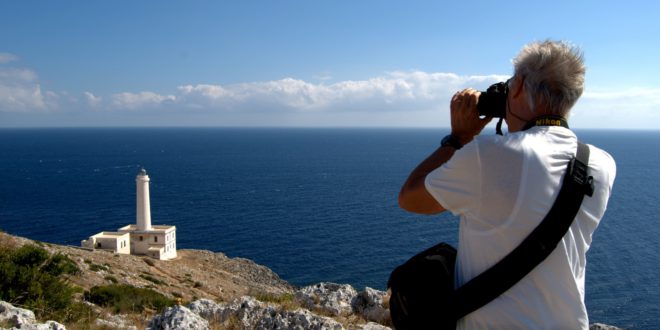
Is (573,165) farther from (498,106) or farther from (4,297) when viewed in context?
(4,297)

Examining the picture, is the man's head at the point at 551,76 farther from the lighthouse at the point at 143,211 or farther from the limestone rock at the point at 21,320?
the lighthouse at the point at 143,211

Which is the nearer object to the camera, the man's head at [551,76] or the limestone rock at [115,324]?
the man's head at [551,76]

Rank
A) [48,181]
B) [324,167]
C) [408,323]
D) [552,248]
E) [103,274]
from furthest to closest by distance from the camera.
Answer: [324,167] < [48,181] < [103,274] < [408,323] < [552,248]

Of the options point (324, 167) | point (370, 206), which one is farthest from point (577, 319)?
point (324, 167)

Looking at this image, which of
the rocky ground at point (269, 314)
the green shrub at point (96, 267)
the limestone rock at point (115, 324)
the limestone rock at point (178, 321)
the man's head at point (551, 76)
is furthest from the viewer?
the green shrub at point (96, 267)

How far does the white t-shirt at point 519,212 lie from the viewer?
1.85m

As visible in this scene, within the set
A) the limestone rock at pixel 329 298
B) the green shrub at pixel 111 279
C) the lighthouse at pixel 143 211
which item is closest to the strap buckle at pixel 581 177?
the limestone rock at pixel 329 298

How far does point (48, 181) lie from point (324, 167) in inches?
2102

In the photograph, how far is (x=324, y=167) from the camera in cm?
10894

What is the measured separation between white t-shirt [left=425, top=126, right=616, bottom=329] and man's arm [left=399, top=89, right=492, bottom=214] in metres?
0.11

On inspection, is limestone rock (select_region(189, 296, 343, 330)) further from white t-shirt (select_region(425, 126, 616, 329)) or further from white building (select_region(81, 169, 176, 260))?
white building (select_region(81, 169, 176, 260))

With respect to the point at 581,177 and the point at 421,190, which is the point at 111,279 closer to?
the point at 421,190

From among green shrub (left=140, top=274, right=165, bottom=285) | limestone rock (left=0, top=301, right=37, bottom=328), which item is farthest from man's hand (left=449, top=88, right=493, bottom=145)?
green shrub (left=140, top=274, right=165, bottom=285)

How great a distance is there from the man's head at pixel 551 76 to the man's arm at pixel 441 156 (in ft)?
0.95
